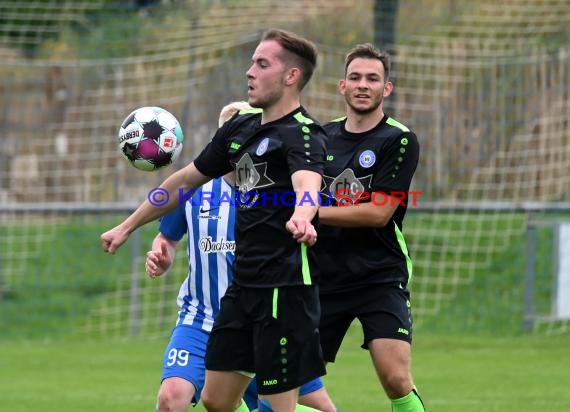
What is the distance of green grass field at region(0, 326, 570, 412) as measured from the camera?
882 cm

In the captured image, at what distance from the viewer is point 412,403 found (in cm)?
616

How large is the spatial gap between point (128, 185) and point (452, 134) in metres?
3.90

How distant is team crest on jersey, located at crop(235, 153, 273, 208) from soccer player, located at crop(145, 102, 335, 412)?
0.77 meters

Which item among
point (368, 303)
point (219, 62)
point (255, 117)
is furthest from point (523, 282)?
point (255, 117)

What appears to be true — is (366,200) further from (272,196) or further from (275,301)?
(275,301)

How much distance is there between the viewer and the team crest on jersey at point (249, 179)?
5.36 meters

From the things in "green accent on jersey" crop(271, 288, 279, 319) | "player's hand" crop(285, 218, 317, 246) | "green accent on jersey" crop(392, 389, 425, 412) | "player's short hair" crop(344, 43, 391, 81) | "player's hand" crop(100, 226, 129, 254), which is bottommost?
"green accent on jersey" crop(392, 389, 425, 412)

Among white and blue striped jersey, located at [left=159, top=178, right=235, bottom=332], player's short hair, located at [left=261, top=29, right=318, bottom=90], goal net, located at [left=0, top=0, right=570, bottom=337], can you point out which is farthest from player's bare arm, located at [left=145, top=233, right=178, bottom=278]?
goal net, located at [left=0, top=0, right=570, bottom=337]

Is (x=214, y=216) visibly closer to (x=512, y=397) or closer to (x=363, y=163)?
(x=363, y=163)

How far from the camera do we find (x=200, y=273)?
6.40 metres

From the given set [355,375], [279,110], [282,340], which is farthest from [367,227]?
[355,375]

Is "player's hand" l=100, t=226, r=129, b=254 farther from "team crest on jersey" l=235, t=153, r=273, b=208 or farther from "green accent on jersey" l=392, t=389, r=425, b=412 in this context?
"green accent on jersey" l=392, t=389, r=425, b=412

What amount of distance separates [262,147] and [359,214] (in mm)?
957

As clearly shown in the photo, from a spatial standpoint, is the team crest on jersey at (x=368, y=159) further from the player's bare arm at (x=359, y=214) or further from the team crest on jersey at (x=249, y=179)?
the team crest on jersey at (x=249, y=179)
